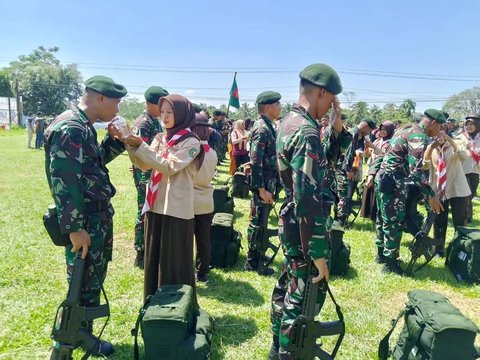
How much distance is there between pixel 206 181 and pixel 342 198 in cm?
364

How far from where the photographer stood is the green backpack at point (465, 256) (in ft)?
15.5

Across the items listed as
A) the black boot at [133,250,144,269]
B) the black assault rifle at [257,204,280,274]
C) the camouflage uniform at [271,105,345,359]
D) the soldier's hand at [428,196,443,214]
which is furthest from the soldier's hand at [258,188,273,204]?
the soldier's hand at [428,196,443,214]

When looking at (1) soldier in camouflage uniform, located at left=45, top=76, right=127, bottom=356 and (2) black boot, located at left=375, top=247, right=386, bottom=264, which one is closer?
(1) soldier in camouflage uniform, located at left=45, top=76, right=127, bottom=356

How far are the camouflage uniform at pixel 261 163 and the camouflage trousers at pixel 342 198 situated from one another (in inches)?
103

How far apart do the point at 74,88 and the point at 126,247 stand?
58.2 m

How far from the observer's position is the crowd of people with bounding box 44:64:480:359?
7.97 ft

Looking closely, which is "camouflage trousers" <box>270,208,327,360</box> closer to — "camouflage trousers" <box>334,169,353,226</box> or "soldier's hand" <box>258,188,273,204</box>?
"soldier's hand" <box>258,188,273,204</box>

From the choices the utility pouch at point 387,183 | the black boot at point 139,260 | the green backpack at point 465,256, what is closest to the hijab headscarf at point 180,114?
the black boot at point 139,260

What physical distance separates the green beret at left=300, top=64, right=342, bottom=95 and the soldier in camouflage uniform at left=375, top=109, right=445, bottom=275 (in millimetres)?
2575

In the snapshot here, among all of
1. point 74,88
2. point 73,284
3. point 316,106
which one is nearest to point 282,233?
point 316,106

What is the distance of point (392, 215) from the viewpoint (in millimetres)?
4809

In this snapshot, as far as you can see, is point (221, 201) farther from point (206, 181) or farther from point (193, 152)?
point (193, 152)

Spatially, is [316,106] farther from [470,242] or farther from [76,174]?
[470,242]

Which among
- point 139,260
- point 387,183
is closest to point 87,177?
point 139,260
